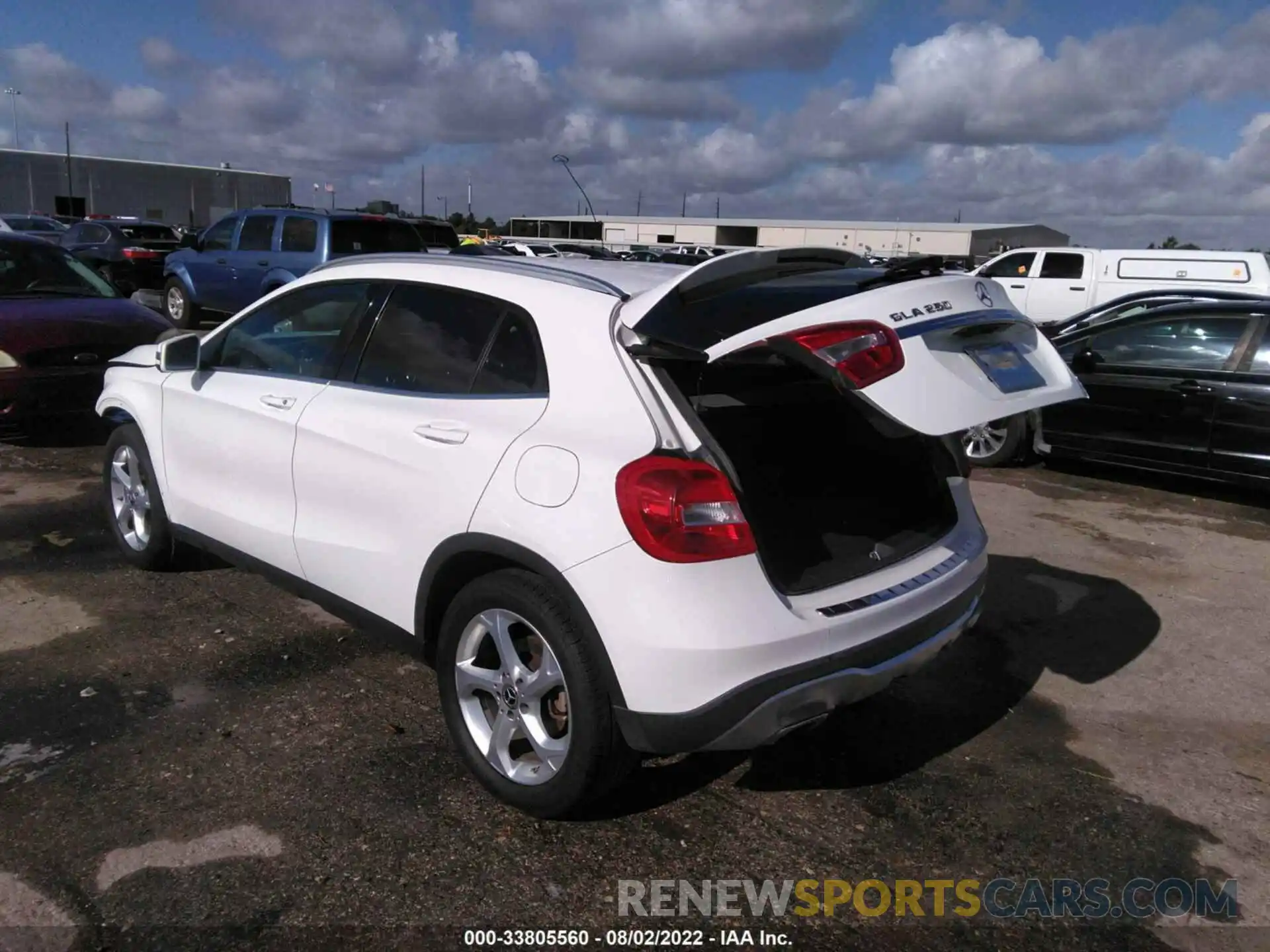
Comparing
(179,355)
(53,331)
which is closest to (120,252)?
(53,331)

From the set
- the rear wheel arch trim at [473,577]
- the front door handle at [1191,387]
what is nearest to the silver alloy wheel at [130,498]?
the rear wheel arch trim at [473,577]

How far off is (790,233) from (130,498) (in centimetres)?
6971

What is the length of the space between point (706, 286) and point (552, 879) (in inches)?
72.8

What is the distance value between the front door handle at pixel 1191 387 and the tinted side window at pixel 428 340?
628cm

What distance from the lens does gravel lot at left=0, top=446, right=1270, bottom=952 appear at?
8.84 feet

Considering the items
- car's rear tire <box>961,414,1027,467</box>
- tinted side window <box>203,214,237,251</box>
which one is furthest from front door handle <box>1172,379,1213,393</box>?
tinted side window <box>203,214,237,251</box>

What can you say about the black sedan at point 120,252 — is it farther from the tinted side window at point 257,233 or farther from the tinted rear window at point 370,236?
the tinted rear window at point 370,236

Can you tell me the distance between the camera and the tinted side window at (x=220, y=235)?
13.8 m

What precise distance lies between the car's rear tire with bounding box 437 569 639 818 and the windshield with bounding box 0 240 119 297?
23.5 feet

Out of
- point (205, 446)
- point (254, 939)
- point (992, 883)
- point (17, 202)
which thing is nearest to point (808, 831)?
point (992, 883)

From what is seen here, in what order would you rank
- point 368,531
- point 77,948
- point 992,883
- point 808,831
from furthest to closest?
point 368,531 → point 808,831 → point 992,883 → point 77,948

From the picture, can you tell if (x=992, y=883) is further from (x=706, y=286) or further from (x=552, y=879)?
(x=706, y=286)

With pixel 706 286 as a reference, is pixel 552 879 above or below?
below

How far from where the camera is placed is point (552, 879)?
9.24 feet
